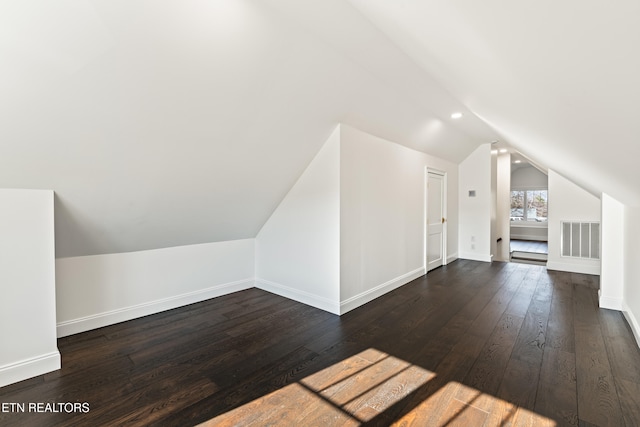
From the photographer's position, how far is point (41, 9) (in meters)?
1.41

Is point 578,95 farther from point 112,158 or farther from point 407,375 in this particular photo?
point 112,158

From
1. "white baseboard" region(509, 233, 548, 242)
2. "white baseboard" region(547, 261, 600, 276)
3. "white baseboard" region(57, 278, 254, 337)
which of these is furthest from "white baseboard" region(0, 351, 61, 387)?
"white baseboard" region(509, 233, 548, 242)

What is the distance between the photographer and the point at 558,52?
708mm

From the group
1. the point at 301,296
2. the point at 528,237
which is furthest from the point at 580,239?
the point at 528,237

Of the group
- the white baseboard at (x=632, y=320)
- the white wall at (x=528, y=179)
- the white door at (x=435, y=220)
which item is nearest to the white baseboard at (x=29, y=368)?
the white baseboard at (x=632, y=320)

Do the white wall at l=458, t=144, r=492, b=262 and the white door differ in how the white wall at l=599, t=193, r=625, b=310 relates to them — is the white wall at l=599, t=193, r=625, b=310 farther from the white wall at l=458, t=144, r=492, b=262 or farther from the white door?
the white wall at l=458, t=144, r=492, b=262

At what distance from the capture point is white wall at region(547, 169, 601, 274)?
5.00 meters

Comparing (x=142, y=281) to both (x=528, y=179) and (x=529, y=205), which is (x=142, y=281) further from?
(x=529, y=205)

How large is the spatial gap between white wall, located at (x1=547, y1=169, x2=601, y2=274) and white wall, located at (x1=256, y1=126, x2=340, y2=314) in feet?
14.7

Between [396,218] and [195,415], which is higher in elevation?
[396,218]

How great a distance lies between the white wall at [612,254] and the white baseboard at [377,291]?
86.3 inches

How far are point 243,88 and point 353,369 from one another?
228cm

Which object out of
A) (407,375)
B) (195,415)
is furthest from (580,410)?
(195,415)

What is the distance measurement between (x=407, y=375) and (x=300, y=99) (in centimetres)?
237
